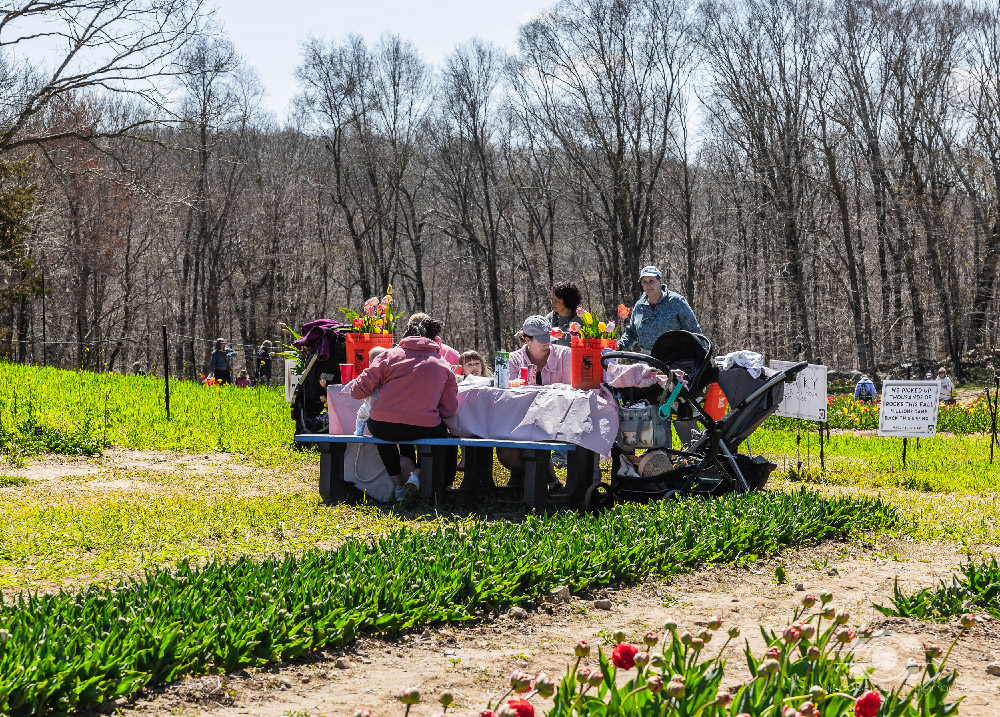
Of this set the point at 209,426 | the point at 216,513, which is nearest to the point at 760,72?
the point at 209,426

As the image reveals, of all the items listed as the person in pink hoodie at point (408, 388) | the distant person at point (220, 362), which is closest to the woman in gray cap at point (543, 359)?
the person in pink hoodie at point (408, 388)

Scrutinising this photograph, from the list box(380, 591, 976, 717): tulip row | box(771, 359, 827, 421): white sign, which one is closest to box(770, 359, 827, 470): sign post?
box(771, 359, 827, 421): white sign

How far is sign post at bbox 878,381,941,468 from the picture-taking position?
1024cm

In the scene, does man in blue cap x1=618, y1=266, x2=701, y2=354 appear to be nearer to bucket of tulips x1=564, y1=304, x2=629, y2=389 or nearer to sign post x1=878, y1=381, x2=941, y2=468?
bucket of tulips x1=564, y1=304, x2=629, y2=389

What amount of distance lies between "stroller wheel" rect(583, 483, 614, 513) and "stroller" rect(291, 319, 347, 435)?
3881 millimetres

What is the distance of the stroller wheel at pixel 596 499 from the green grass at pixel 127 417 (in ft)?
15.3

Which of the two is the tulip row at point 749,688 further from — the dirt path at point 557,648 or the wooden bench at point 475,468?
the wooden bench at point 475,468

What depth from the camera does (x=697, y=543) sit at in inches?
226

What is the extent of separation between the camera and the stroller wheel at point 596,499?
7.45 metres

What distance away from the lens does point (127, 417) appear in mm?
13180

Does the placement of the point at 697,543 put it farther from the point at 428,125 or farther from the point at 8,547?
the point at 428,125

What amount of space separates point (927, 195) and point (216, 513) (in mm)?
29920

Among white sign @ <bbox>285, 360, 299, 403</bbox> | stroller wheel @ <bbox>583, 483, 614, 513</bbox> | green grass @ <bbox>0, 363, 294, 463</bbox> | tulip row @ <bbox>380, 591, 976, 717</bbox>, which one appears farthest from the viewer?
white sign @ <bbox>285, 360, 299, 403</bbox>

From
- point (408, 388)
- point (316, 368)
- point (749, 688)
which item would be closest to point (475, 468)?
point (408, 388)
